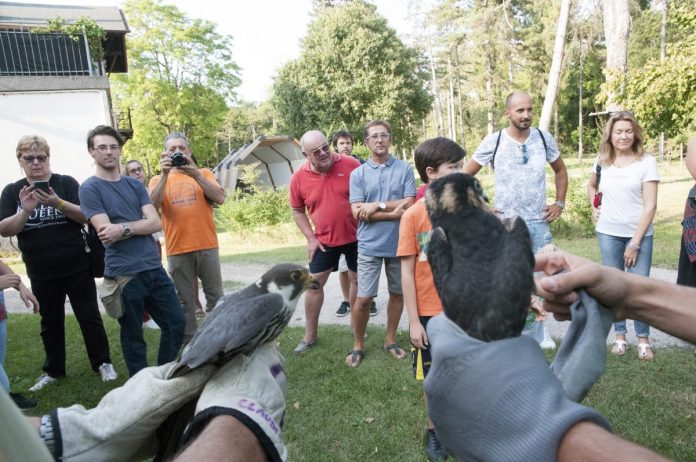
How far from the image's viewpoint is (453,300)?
131cm

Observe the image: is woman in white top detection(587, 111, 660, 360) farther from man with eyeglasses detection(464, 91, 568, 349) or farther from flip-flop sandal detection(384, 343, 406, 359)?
flip-flop sandal detection(384, 343, 406, 359)

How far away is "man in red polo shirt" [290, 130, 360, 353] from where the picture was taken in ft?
17.9

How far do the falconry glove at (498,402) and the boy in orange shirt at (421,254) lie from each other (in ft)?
7.36

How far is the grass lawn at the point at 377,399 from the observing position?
11.3 feet

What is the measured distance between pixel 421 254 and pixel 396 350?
2.16 m

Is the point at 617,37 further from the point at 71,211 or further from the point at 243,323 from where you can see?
the point at 243,323

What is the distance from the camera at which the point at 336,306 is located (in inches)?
295

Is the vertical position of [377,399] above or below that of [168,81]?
below

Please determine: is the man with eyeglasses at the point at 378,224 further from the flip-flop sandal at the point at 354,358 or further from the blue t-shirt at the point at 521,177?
the blue t-shirt at the point at 521,177

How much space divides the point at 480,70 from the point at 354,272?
41.5 metres

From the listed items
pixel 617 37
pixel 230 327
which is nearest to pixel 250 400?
pixel 230 327

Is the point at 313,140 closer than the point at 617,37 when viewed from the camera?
Yes

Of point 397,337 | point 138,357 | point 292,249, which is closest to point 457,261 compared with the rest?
point 138,357

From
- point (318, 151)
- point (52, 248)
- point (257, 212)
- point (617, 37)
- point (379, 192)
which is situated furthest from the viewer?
point (257, 212)
